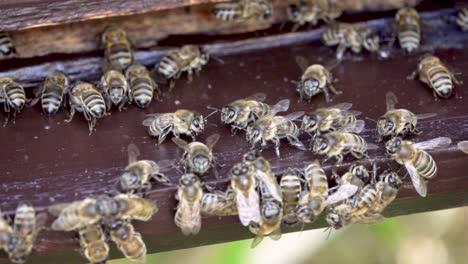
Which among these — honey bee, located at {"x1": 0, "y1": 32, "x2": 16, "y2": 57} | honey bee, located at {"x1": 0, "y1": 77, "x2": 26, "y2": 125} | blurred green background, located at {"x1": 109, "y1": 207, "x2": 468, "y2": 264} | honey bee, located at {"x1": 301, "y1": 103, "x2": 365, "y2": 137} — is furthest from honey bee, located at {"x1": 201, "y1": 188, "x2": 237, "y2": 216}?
blurred green background, located at {"x1": 109, "y1": 207, "x2": 468, "y2": 264}

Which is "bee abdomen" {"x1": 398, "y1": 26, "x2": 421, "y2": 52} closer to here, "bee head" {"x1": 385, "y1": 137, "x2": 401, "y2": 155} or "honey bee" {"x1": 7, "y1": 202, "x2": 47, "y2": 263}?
"bee head" {"x1": 385, "y1": 137, "x2": 401, "y2": 155}

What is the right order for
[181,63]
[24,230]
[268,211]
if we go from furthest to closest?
[181,63], [268,211], [24,230]

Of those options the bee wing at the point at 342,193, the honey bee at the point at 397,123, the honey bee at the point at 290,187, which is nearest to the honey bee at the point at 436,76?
the honey bee at the point at 397,123

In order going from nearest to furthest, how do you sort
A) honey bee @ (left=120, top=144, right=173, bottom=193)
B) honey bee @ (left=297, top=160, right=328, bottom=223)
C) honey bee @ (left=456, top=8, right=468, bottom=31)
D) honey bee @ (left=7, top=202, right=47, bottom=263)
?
honey bee @ (left=7, top=202, right=47, bottom=263) → honey bee @ (left=120, top=144, right=173, bottom=193) → honey bee @ (left=297, top=160, right=328, bottom=223) → honey bee @ (left=456, top=8, right=468, bottom=31)

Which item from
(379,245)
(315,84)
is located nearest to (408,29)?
(315,84)

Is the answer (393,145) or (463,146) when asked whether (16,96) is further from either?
(463,146)
